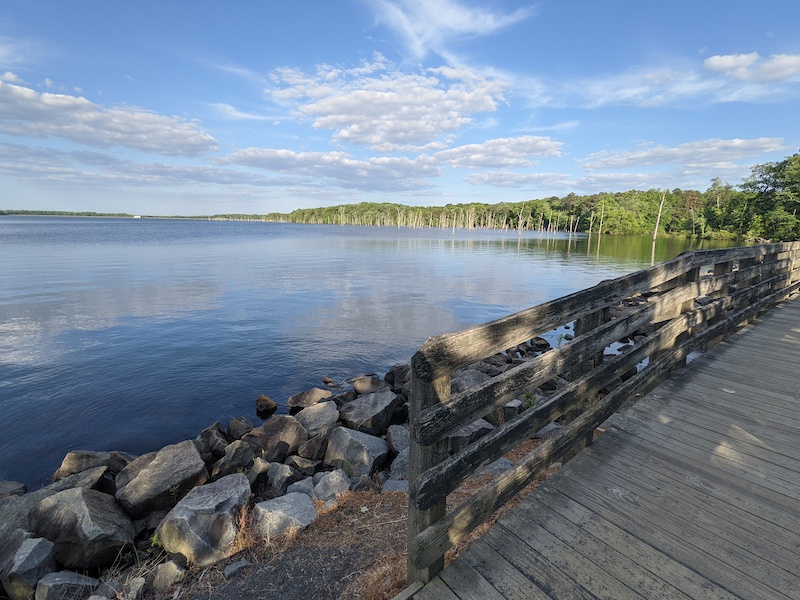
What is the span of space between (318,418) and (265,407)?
2.49m

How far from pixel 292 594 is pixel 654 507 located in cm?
302

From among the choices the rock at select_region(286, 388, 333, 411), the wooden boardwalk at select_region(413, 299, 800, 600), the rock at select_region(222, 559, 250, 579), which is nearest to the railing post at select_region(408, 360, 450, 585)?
the wooden boardwalk at select_region(413, 299, 800, 600)

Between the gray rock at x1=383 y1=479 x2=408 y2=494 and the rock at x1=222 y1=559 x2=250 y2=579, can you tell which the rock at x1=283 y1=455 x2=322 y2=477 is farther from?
the rock at x1=222 y1=559 x2=250 y2=579

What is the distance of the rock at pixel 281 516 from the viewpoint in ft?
14.5

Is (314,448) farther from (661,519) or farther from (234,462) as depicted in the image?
(661,519)

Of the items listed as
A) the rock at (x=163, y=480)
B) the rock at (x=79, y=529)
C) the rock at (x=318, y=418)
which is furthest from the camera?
the rock at (x=318, y=418)

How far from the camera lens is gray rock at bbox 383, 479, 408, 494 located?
17.2ft

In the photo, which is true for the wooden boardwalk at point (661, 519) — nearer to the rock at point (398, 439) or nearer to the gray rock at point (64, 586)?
the rock at point (398, 439)

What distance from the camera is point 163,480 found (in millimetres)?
5738

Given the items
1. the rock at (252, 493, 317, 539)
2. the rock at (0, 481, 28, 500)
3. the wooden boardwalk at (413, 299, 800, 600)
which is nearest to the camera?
the wooden boardwalk at (413, 299, 800, 600)

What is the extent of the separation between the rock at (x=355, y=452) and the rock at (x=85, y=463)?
3747 millimetres

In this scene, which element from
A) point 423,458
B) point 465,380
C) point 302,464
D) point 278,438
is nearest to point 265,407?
point 278,438

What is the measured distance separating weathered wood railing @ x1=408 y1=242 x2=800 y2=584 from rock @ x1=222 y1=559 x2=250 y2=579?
2.27m

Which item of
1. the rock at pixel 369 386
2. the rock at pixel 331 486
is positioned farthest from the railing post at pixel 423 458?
the rock at pixel 369 386
